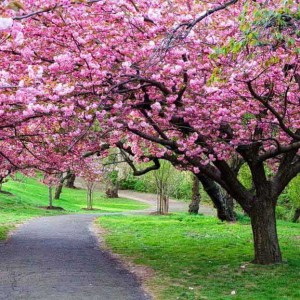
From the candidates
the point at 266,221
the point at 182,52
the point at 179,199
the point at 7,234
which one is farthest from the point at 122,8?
the point at 179,199

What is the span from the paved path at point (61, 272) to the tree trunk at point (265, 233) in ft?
10.3

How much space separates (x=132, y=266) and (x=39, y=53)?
17.5ft

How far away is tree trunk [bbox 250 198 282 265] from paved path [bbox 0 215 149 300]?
3.13 metres

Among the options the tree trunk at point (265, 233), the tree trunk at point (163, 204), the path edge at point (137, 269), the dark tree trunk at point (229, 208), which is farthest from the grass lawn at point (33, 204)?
the dark tree trunk at point (229, 208)

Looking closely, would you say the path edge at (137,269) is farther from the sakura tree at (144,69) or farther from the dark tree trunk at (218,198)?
the dark tree trunk at (218,198)

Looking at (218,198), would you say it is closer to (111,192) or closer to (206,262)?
(206,262)

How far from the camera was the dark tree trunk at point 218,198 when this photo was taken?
66.3 feet

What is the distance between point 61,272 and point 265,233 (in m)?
4.62

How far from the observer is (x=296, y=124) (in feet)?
32.9

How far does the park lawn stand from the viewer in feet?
27.7

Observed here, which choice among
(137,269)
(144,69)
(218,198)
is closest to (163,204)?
(218,198)

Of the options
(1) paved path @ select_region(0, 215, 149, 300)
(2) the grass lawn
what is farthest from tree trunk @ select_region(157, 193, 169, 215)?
(1) paved path @ select_region(0, 215, 149, 300)

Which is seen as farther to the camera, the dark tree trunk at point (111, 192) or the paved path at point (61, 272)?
the dark tree trunk at point (111, 192)

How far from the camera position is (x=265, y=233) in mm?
10742
